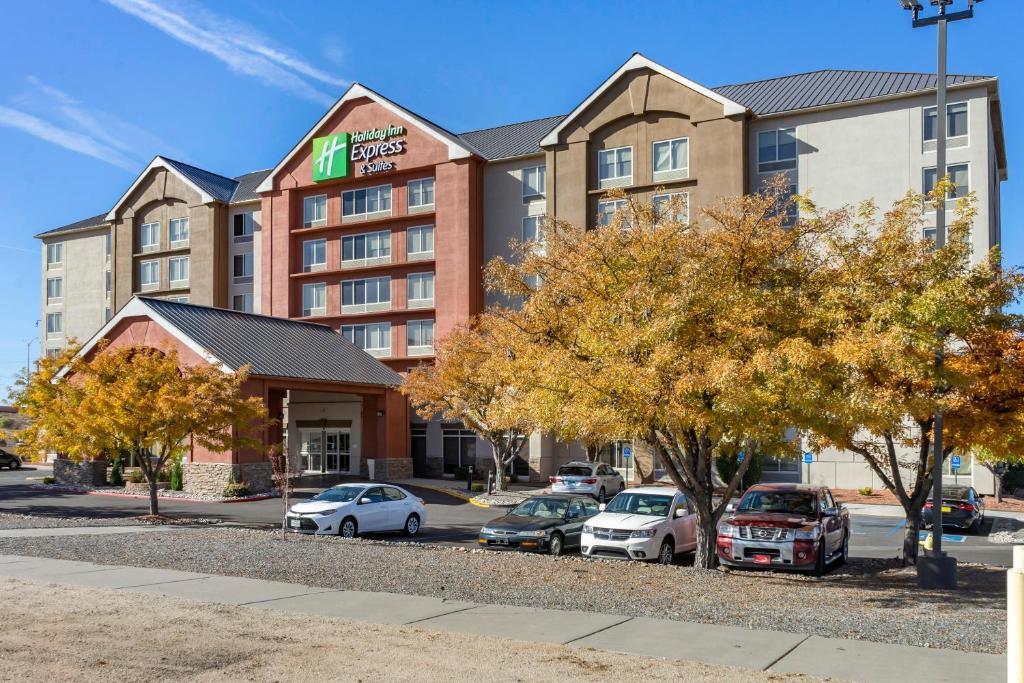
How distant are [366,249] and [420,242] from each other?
3.94 metres

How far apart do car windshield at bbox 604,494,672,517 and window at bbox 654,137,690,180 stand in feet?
97.1

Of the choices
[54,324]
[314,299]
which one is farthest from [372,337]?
[54,324]

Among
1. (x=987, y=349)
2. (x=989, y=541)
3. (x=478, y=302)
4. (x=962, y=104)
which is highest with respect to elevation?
(x=962, y=104)

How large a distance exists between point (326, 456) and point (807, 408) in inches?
1616

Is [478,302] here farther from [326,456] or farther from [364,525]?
[364,525]

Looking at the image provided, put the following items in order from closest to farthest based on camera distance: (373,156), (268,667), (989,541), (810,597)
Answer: (268,667)
(810,597)
(989,541)
(373,156)

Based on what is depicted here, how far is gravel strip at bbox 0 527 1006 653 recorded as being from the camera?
11.4 meters

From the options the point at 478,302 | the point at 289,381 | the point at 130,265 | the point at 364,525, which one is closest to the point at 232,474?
the point at 289,381

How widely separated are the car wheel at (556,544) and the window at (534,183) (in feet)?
109

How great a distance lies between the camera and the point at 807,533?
1723 cm

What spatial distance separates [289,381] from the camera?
38.7 m

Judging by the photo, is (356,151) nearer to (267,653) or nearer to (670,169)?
(670,169)

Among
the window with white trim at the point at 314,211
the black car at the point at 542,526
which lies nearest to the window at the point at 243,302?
the window with white trim at the point at 314,211

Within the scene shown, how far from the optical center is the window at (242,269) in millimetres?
61656
